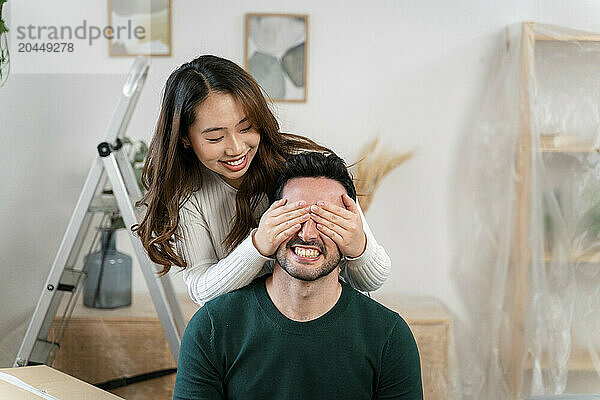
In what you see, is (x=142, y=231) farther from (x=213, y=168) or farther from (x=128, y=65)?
(x=128, y=65)

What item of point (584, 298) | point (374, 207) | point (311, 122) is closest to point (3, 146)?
point (311, 122)

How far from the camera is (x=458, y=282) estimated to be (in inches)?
115

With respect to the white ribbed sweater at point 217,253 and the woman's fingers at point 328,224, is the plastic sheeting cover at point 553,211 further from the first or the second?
the woman's fingers at point 328,224

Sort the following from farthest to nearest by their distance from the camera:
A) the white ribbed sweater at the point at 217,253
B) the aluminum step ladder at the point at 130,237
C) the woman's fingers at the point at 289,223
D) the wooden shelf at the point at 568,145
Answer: the wooden shelf at the point at 568,145 → the aluminum step ladder at the point at 130,237 → the white ribbed sweater at the point at 217,253 → the woman's fingers at the point at 289,223

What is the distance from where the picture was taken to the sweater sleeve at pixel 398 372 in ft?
4.59

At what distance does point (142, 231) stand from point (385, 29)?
1559 mm

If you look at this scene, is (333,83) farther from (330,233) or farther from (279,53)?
(330,233)

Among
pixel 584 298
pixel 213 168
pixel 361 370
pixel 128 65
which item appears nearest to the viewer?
pixel 361 370

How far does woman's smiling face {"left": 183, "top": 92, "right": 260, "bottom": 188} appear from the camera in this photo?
1495 mm

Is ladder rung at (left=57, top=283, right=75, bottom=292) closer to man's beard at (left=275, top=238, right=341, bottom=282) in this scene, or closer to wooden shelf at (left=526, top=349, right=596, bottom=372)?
man's beard at (left=275, top=238, right=341, bottom=282)

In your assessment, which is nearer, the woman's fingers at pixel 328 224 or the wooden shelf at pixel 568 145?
the woman's fingers at pixel 328 224

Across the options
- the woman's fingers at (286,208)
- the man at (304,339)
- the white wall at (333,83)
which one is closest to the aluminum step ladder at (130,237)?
the white wall at (333,83)

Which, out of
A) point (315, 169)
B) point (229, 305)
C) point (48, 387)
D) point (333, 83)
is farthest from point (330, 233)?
point (333, 83)

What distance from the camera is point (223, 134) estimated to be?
1505mm
